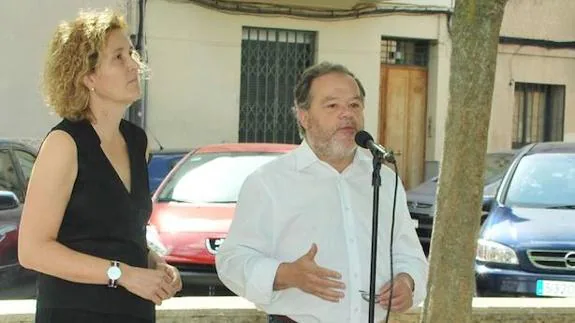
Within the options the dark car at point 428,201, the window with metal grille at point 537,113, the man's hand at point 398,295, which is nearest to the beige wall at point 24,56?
the dark car at point 428,201

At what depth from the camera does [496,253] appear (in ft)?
22.4

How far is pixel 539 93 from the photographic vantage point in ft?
56.4

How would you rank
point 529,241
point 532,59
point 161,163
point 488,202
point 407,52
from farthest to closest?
point 532,59
point 407,52
point 161,163
point 488,202
point 529,241

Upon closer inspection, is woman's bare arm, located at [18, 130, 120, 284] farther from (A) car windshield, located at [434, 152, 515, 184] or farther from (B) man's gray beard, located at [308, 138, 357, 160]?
(A) car windshield, located at [434, 152, 515, 184]

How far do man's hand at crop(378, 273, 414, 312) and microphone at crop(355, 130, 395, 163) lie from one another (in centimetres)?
47

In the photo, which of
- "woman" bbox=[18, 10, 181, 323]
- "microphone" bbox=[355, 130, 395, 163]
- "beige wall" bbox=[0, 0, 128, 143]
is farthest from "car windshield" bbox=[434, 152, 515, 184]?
"woman" bbox=[18, 10, 181, 323]

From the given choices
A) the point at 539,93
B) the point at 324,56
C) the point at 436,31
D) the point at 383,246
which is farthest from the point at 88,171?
the point at 539,93

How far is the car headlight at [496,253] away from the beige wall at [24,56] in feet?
27.7

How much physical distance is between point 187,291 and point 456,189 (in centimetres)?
344

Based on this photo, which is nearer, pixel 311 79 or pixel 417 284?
pixel 417 284

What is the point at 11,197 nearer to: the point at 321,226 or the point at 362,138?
the point at 321,226

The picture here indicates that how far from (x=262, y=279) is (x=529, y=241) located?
13.7 feet

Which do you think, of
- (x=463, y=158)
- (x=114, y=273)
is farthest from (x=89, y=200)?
(x=463, y=158)

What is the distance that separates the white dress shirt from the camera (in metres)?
3.13
